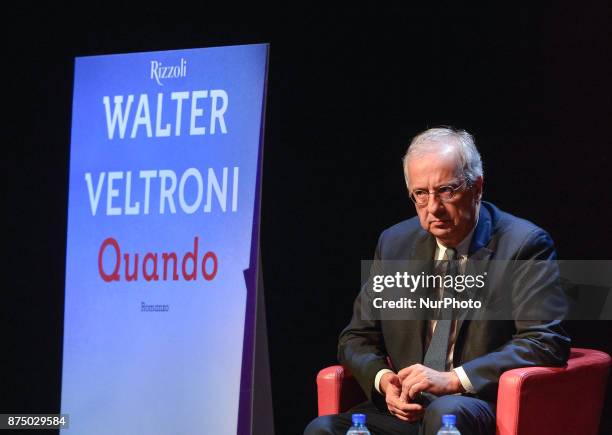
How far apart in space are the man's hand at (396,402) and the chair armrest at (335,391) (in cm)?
19

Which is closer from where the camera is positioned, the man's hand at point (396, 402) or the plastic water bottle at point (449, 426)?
the plastic water bottle at point (449, 426)

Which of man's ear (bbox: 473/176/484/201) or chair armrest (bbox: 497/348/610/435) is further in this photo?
man's ear (bbox: 473/176/484/201)

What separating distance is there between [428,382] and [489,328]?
1.04 feet

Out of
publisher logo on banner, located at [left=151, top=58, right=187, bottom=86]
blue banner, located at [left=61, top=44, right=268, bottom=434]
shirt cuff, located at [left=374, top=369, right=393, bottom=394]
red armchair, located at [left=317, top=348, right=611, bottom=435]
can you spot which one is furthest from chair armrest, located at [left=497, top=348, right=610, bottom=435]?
publisher logo on banner, located at [left=151, top=58, right=187, bottom=86]

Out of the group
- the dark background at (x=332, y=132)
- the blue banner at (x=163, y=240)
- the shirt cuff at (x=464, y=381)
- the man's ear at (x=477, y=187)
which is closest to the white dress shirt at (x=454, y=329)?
the shirt cuff at (x=464, y=381)

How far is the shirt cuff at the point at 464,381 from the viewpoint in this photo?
2.99 metres

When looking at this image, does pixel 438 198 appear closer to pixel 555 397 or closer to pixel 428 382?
pixel 428 382

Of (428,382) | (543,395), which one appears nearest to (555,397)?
(543,395)

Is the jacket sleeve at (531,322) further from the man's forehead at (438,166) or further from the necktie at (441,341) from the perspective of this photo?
the man's forehead at (438,166)

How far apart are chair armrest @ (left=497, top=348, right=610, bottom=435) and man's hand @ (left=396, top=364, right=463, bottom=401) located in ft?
0.57

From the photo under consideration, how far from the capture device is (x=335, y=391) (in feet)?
10.9

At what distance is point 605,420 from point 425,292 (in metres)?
1.04

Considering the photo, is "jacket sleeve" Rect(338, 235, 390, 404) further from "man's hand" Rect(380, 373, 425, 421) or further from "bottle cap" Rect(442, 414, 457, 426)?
"bottle cap" Rect(442, 414, 457, 426)

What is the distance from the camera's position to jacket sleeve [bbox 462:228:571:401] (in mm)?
2979
